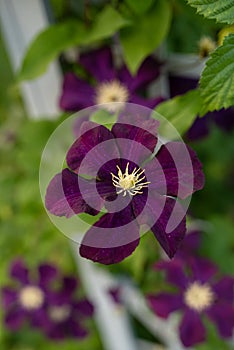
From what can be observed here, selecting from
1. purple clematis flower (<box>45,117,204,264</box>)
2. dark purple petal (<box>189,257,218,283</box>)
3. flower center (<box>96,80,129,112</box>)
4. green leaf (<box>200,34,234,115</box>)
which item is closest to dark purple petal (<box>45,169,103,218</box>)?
purple clematis flower (<box>45,117,204,264</box>)

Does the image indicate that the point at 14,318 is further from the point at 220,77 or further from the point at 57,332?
the point at 220,77

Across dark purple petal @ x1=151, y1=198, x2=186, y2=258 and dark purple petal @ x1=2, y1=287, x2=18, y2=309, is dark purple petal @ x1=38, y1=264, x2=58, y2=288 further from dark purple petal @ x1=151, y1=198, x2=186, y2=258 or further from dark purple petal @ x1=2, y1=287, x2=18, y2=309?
dark purple petal @ x1=151, y1=198, x2=186, y2=258

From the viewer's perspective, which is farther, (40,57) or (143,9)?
(40,57)

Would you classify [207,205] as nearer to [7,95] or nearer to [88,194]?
[7,95]

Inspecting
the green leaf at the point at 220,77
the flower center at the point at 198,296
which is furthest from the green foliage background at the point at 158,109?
the flower center at the point at 198,296

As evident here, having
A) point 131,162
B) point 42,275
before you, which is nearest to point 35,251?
point 42,275
